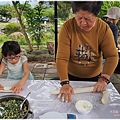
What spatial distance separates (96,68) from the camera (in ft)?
4.18

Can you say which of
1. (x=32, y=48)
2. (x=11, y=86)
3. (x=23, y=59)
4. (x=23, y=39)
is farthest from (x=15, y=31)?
(x=11, y=86)

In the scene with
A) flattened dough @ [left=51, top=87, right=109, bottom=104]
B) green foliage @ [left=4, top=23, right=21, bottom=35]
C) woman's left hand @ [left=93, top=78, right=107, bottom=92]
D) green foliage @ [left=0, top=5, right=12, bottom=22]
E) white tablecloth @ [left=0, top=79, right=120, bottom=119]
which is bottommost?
white tablecloth @ [left=0, top=79, right=120, bottom=119]

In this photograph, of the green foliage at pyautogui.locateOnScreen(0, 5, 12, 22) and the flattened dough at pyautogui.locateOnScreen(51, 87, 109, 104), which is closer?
the flattened dough at pyautogui.locateOnScreen(51, 87, 109, 104)

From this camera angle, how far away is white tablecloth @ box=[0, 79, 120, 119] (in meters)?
0.87

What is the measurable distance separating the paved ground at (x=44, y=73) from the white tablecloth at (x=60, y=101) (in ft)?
4.99

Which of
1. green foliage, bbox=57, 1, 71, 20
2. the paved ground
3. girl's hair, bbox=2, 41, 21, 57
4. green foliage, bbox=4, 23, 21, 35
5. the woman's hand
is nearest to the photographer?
the woman's hand

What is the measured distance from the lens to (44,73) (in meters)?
3.07

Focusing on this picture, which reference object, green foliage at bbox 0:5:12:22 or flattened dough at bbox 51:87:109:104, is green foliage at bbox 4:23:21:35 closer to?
green foliage at bbox 0:5:12:22

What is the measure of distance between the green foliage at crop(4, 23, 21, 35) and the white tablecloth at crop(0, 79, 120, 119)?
2.39m

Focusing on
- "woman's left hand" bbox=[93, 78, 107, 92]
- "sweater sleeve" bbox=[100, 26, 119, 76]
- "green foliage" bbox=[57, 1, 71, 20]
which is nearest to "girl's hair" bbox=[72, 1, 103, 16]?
"sweater sleeve" bbox=[100, 26, 119, 76]

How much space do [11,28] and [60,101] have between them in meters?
2.75

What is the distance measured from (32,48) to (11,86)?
98.3 inches

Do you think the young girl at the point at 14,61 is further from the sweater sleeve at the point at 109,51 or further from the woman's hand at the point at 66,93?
the sweater sleeve at the point at 109,51

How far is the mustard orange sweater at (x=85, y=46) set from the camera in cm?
113
